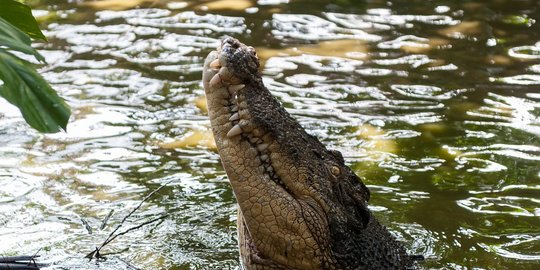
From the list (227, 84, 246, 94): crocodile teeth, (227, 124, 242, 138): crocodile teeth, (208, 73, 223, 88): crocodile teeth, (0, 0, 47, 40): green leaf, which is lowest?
(227, 124, 242, 138): crocodile teeth

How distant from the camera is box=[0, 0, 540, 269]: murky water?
521 centimetres

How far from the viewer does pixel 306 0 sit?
10.1 m

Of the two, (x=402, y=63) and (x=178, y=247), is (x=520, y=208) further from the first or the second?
(x=402, y=63)

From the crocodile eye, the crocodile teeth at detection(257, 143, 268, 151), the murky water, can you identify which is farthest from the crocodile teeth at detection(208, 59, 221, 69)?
the murky water

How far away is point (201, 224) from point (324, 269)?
164 centimetres

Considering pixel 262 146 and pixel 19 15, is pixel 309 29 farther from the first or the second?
pixel 19 15

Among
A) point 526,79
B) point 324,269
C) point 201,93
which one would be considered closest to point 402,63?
point 526,79

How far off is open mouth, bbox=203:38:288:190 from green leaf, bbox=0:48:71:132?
1.22 metres

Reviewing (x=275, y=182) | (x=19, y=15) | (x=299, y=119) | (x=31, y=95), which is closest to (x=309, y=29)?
(x=299, y=119)

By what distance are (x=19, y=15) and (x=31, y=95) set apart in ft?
1.66

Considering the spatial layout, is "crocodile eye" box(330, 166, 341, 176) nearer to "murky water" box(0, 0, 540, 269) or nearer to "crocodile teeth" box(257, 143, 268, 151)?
"crocodile teeth" box(257, 143, 268, 151)

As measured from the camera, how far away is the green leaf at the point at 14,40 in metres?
2.40

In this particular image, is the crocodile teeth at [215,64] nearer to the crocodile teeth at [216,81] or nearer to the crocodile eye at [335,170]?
the crocodile teeth at [216,81]

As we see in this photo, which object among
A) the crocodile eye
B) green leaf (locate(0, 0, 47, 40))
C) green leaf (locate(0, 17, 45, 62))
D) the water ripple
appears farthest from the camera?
the water ripple
